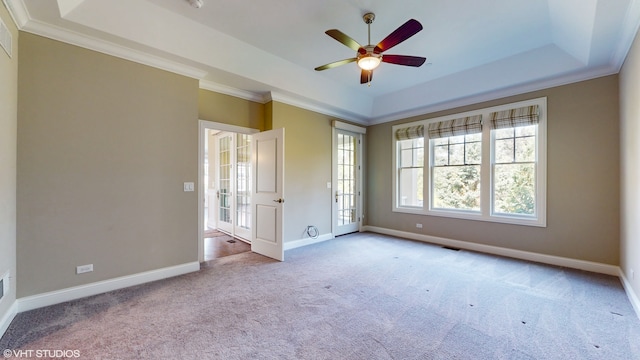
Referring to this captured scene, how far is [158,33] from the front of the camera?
2945 millimetres

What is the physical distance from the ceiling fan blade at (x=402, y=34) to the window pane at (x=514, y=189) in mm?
3231

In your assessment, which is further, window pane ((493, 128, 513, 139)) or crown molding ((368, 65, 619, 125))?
window pane ((493, 128, 513, 139))

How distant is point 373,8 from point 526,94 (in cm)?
308

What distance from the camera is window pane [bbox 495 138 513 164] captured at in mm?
4305

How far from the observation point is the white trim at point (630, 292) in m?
2.42

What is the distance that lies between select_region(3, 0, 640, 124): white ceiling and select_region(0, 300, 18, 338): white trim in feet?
8.61

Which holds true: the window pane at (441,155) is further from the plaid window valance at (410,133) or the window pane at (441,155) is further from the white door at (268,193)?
the white door at (268,193)

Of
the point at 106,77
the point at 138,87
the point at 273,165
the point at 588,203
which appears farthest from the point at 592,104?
the point at 106,77

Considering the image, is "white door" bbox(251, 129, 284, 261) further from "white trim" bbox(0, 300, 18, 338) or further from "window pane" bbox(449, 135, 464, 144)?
"window pane" bbox(449, 135, 464, 144)

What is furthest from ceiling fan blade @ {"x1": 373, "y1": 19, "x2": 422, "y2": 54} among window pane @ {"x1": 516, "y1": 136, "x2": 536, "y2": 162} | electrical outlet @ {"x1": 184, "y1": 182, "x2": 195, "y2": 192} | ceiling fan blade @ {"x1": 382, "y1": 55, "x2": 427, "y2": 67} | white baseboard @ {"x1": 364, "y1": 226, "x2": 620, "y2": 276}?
white baseboard @ {"x1": 364, "y1": 226, "x2": 620, "y2": 276}

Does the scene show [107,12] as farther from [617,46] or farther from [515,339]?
[617,46]

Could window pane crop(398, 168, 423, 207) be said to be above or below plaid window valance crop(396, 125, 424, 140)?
below

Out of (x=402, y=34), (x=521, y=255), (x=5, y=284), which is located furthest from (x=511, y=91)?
(x=5, y=284)

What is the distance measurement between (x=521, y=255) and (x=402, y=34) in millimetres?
4005
